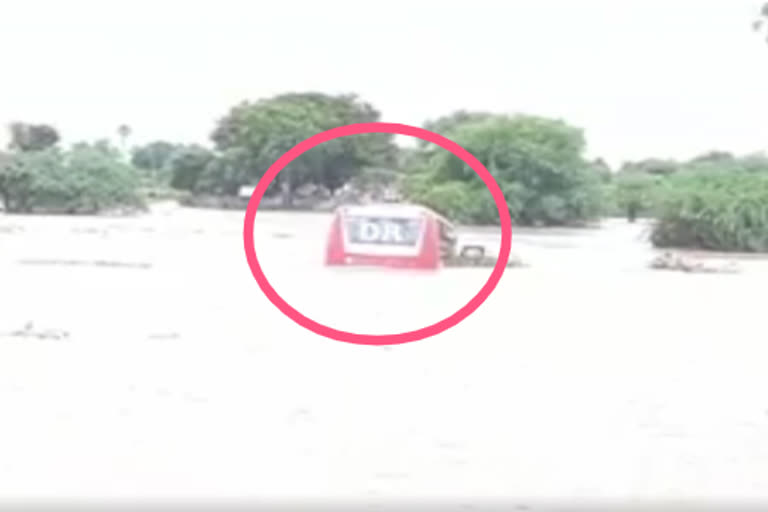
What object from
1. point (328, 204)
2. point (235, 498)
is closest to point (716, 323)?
point (235, 498)

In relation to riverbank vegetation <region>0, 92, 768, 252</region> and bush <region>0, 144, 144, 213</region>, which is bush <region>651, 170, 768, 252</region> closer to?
riverbank vegetation <region>0, 92, 768, 252</region>

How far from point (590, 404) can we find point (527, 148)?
1109 inches

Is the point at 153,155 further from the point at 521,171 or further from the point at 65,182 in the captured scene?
the point at 521,171

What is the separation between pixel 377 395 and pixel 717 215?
20.1m

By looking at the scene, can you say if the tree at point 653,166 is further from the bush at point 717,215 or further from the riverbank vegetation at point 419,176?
the bush at point 717,215

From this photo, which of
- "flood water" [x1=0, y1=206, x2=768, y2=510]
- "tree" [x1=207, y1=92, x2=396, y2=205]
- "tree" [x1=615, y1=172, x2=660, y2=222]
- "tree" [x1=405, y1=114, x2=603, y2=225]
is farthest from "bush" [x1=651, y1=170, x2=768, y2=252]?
"tree" [x1=207, y1=92, x2=396, y2=205]

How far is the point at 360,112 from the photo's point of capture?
66.8 m

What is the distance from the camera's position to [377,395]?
738 centimetres

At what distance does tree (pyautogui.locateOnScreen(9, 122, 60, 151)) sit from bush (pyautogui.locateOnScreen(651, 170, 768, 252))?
1681 inches

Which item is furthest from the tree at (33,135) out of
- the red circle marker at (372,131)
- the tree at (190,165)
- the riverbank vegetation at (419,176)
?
the red circle marker at (372,131)

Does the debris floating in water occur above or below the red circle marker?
below

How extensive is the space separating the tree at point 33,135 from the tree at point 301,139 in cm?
959

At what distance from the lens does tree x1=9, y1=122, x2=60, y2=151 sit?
207 feet

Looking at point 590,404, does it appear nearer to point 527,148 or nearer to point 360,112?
point 527,148
